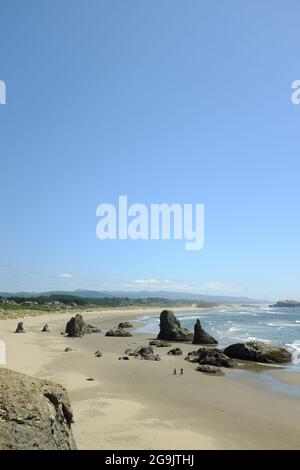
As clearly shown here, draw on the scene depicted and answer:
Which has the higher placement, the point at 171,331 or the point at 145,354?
the point at 145,354

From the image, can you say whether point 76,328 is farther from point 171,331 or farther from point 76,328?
point 171,331

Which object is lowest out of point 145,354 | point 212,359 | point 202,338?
point 202,338

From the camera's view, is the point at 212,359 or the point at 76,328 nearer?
the point at 212,359

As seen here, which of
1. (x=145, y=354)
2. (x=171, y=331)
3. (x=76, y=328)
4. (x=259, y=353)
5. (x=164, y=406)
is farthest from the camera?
(x=76, y=328)

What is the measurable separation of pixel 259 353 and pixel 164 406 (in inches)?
860

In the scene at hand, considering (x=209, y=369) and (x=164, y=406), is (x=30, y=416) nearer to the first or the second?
(x=164, y=406)

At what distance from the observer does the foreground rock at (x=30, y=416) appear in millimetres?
10172

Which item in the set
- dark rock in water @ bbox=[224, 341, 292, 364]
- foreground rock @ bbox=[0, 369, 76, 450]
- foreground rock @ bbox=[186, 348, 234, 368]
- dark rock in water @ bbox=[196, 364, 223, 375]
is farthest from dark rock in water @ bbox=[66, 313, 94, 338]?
foreground rock @ bbox=[0, 369, 76, 450]

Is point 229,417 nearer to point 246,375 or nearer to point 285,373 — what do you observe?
point 246,375

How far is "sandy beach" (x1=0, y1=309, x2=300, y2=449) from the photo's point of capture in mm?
18031

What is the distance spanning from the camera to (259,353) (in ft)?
141

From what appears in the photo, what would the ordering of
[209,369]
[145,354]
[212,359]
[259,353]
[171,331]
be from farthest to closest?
[171,331], [145,354], [259,353], [212,359], [209,369]

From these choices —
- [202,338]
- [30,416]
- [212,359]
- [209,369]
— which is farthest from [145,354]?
[30,416]
